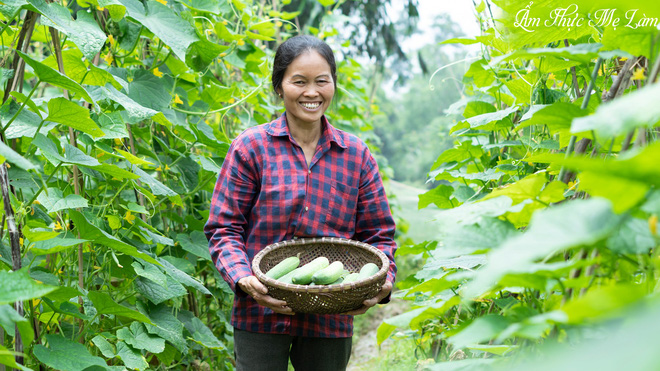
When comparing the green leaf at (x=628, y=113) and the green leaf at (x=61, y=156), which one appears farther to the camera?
the green leaf at (x=61, y=156)

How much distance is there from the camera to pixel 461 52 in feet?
124

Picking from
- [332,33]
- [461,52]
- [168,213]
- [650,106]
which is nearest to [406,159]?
[461,52]

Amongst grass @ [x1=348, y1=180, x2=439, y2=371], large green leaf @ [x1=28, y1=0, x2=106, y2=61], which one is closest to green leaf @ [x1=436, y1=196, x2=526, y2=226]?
large green leaf @ [x1=28, y1=0, x2=106, y2=61]

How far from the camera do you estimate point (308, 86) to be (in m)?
1.99

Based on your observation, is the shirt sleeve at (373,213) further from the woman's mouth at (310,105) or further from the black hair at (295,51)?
the black hair at (295,51)

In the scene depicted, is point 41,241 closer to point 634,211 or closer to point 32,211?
point 32,211

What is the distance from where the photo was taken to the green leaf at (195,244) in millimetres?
2475

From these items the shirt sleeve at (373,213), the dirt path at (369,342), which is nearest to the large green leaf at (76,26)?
the shirt sleeve at (373,213)

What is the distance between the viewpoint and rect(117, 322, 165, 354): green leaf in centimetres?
202

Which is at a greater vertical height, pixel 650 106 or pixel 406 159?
pixel 650 106

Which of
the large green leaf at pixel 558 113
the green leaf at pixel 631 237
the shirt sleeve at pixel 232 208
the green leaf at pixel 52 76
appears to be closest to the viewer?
the green leaf at pixel 631 237

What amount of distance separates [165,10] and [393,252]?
3.60ft

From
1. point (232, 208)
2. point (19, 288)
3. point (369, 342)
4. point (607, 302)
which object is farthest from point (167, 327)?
point (369, 342)

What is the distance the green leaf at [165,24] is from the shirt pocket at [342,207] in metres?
0.65
